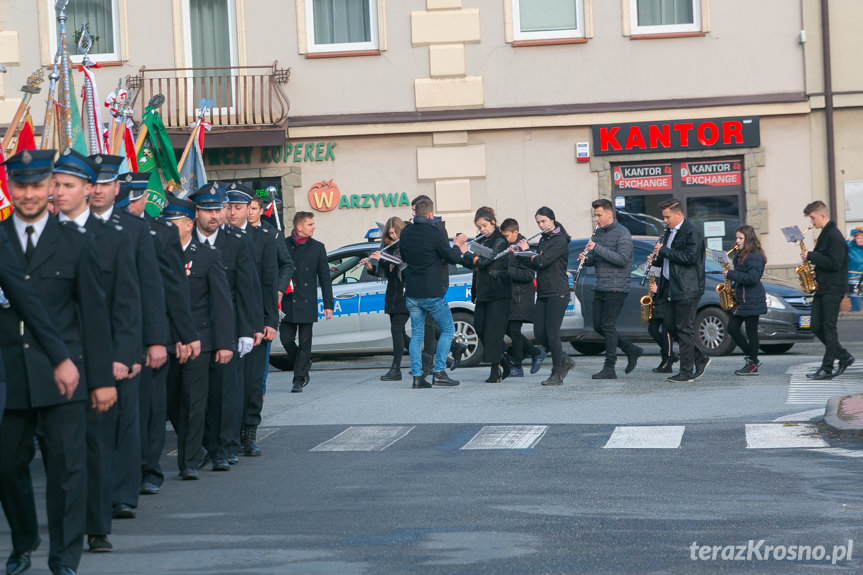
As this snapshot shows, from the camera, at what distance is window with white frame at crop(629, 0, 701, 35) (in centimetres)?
2495

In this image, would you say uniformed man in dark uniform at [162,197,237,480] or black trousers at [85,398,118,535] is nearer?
black trousers at [85,398,118,535]

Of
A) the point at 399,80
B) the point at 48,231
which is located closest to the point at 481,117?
the point at 399,80

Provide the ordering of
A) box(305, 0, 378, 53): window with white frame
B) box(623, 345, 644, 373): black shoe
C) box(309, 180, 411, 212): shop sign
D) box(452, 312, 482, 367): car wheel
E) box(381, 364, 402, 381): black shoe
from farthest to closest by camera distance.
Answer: box(305, 0, 378, 53): window with white frame
box(309, 180, 411, 212): shop sign
box(452, 312, 482, 367): car wheel
box(381, 364, 402, 381): black shoe
box(623, 345, 644, 373): black shoe

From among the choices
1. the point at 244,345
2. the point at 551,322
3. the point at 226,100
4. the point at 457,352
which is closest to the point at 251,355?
the point at 244,345

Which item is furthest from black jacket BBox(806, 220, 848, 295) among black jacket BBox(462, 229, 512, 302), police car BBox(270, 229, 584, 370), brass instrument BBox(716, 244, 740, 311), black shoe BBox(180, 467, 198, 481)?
black shoe BBox(180, 467, 198, 481)

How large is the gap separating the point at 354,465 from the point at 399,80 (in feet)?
52.6

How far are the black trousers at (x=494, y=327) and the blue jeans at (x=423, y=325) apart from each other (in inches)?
15.5

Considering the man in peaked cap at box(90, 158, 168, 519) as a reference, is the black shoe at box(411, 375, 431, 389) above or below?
below

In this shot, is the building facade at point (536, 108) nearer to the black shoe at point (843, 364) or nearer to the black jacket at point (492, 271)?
the black jacket at point (492, 271)

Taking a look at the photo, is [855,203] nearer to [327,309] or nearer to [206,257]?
[327,309]

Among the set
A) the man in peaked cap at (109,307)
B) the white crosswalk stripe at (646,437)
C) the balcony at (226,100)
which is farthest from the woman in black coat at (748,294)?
the balcony at (226,100)

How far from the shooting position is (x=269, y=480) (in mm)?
9164

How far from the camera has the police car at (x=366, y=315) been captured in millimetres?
17281

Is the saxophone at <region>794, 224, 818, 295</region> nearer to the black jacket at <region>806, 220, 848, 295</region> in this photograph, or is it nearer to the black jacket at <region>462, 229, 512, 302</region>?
the black jacket at <region>806, 220, 848, 295</region>
